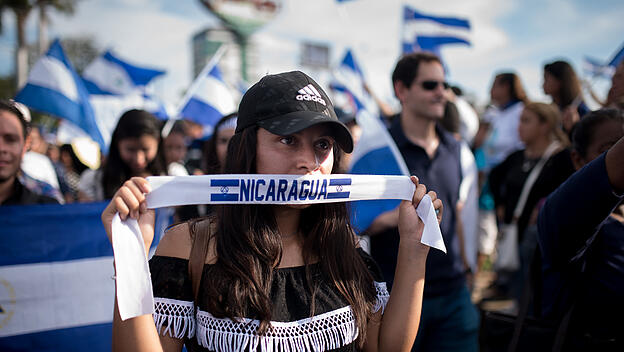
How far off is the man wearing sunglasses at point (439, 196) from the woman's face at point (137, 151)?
191 centimetres

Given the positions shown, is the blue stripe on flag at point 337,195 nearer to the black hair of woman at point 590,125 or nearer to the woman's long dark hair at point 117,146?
the black hair of woman at point 590,125

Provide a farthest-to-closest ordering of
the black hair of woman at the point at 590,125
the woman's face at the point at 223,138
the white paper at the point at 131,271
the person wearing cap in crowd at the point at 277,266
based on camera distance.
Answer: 1. the woman's face at the point at 223,138
2. the black hair of woman at the point at 590,125
3. the person wearing cap in crowd at the point at 277,266
4. the white paper at the point at 131,271

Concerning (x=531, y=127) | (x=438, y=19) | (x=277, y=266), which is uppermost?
(x=438, y=19)

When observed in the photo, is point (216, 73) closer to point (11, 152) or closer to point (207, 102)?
point (207, 102)

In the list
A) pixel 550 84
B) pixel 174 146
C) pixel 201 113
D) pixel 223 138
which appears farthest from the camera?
pixel 201 113

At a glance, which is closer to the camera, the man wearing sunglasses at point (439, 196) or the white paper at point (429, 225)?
the white paper at point (429, 225)

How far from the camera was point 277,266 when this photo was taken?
1.63m

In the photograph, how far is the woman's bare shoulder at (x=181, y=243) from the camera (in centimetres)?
153

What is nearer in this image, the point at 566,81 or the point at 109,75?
the point at 566,81

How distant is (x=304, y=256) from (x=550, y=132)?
377 centimetres

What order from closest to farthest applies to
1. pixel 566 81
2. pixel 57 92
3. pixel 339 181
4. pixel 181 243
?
pixel 181 243 → pixel 339 181 → pixel 566 81 → pixel 57 92

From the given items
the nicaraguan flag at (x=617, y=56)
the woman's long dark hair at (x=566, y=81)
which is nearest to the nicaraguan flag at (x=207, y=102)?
the woman's long dark hair at (x=566, y=81)

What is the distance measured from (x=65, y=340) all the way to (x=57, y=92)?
12.2 ft

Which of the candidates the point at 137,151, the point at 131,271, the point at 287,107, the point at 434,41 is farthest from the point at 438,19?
the point at 131,271
